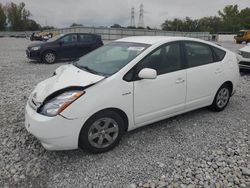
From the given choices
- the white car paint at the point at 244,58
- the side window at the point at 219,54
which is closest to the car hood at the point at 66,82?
the side window at the point at 219,54

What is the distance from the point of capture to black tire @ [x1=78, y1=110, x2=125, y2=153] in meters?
2.99

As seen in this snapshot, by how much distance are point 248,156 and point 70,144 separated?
2.32m

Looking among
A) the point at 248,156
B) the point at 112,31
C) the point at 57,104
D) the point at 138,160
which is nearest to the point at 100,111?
the point at 57,104

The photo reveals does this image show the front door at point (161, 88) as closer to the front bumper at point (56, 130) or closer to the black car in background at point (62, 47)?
the front bumper at point (56, 130)

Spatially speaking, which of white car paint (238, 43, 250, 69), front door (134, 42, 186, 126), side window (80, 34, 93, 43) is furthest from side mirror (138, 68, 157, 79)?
Result: side window (80, 34, 93, 43)

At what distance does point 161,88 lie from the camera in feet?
11.6

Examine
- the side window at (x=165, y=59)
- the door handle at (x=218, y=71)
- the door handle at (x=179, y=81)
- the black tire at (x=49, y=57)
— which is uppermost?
the side window at (x=165, y=59)

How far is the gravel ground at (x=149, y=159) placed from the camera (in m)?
2.71

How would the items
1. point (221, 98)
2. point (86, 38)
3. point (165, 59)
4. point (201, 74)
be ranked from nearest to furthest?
1. point (165, 59)
2. point (201, 74)
3. point (221, 98)
4. point (86, 38)

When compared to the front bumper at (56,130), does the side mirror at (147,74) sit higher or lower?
higher

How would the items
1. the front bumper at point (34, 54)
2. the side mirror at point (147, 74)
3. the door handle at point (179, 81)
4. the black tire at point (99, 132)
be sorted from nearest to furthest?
the black tire at point (99, 132) < the side mirror at point (147, 74) < the door handle at point (179, 81) < the front bumper at point (34, 54)

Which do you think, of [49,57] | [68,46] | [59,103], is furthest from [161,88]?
[68,46]

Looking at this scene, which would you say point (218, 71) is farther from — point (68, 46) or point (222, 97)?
point (68, 46)

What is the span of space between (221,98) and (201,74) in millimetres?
904
